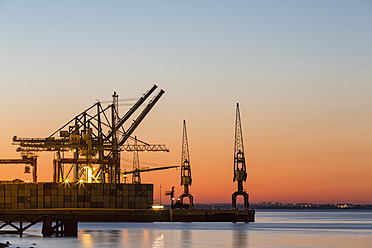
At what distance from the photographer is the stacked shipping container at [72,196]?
13575 centimetres

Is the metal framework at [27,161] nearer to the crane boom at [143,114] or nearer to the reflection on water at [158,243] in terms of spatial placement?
the crane boom at [143,114]

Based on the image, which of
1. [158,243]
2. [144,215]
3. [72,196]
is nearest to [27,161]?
[72,196]

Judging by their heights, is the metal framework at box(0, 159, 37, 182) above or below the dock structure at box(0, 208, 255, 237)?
above

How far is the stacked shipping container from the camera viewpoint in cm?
13575

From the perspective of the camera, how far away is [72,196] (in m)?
136

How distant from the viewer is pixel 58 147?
138375 millimetres

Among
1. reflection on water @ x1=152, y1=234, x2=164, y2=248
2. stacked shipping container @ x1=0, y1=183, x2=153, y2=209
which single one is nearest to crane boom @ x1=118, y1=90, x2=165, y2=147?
stacked shipping container @ x1=0, y1=183, x2=153, y2=209

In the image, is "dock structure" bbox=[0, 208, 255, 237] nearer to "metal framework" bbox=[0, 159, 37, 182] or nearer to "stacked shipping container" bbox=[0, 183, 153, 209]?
"stacked shipping container" bbox=[0, 183, 153, 209]

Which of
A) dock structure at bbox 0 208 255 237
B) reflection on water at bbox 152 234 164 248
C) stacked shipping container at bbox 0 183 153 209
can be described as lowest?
reflection on water at bbox 152 234 164 248

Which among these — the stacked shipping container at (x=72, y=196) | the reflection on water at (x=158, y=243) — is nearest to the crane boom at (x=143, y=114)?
the stacked shipping container at (x=72, y=196)

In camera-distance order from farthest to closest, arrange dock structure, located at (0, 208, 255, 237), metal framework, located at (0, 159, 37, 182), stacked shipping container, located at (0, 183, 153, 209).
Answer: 1. metal framework, located at (0, 159, 37, 182)
2. stacked shipping container, located at (0, 183, 153, 209)
3. dock structure, located at (0, 208, 255, 237)

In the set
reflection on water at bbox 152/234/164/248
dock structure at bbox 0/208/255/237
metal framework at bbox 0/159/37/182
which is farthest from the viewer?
→ metal framework at bbox 0/159/37/182

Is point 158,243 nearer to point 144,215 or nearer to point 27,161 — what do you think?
point 144,215

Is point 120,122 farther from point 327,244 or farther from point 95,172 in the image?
A: point 327,244
